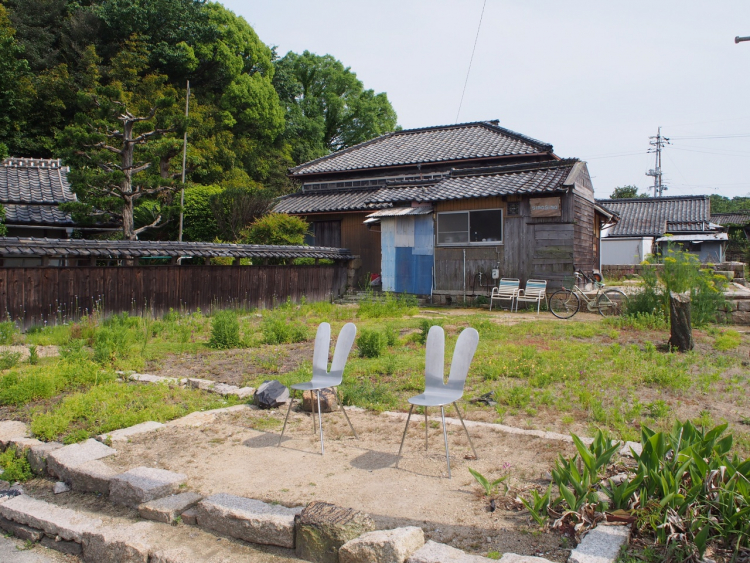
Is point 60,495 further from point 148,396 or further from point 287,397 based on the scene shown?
point 287,397

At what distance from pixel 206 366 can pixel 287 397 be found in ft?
7.67

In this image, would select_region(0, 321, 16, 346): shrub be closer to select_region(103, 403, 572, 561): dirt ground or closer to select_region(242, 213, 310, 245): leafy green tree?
select_region(103, 403, 572, 561): dirt ground

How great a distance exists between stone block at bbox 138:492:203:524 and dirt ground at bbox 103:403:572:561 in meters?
0.15

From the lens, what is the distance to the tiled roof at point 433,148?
19797 mm

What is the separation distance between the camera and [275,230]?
17.2 m

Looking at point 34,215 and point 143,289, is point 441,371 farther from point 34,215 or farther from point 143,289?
point 34,215

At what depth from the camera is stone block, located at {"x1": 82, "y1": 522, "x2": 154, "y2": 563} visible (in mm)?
3197

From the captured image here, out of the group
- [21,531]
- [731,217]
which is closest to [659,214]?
[731,217]

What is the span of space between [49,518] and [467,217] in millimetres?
Result: 13332

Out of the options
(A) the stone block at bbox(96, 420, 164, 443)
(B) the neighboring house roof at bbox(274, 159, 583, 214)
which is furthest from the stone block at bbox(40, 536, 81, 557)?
(B) the neighboring house roof at bbox(274, 159, 583, 214)

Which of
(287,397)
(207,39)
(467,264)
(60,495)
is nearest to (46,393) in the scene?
(60,495)

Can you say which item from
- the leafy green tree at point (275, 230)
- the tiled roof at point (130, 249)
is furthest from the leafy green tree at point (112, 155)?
the leafy green tree at point (275, 230)

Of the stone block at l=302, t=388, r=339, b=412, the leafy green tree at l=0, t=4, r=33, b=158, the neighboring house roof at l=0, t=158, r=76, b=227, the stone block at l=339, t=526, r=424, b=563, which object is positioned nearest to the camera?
the stone block at l=339, t=526, r=424, b=563

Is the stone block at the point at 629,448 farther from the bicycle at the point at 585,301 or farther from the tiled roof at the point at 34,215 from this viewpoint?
the tiled roof at the point at 34,215
